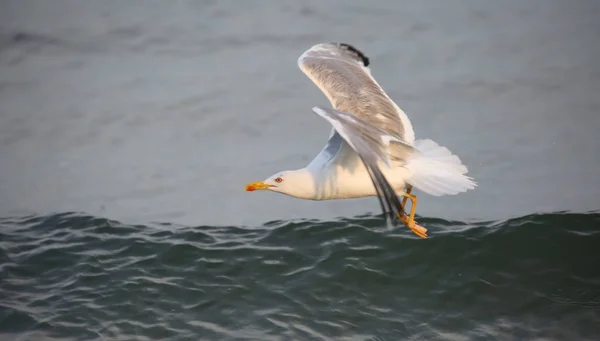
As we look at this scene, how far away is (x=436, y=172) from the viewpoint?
643 centimetres

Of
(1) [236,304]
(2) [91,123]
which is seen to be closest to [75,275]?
(1) [236,304]

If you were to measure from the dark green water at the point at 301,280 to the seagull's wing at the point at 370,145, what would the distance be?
2.18 m

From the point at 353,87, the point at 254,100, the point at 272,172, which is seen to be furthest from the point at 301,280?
the point at 254,100

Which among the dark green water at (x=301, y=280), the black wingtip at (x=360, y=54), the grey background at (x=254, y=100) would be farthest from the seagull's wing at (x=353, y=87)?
the dark green water at (x=301, y=280)

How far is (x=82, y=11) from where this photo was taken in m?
13.0

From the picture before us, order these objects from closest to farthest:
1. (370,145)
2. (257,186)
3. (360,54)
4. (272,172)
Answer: (370,145) < (257,186) < (360,54) < (272,172)

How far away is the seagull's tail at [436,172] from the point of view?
6.27 meters

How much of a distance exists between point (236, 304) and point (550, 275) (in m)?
2.97

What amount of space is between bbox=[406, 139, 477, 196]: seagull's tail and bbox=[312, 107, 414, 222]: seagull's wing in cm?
42

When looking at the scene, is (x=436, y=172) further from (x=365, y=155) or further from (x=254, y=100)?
(x=254, y=100)

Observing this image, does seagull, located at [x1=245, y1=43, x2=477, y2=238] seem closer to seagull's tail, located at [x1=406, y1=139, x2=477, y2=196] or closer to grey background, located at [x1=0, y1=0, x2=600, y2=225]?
seagull's tail, located at [x1=406, y1=139, x2=477, y2=196]

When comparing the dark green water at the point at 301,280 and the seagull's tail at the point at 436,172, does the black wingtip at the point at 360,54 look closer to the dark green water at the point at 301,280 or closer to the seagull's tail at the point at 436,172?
the seagull's tail at the point at 436,172

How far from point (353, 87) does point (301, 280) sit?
2.04 meters

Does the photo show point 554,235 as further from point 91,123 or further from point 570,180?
point 91,123
